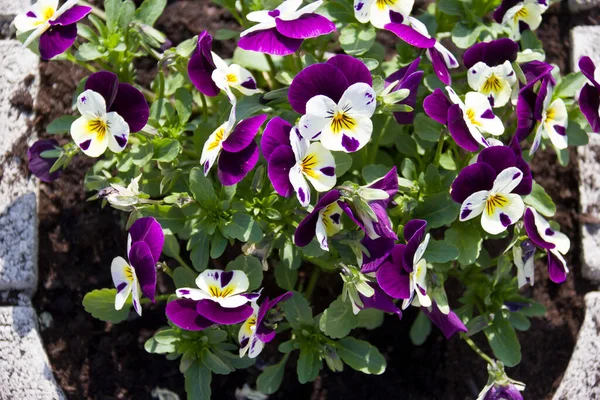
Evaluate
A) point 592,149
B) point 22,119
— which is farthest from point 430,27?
point 22,119

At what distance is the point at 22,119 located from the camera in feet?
7.18

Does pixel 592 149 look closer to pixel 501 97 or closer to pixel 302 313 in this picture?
pixel 501 97

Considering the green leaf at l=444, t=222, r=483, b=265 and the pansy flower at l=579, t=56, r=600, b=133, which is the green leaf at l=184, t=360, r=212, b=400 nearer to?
the green leaf at l=444, t=222, r=483, b=265

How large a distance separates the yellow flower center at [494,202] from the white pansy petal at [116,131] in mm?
786

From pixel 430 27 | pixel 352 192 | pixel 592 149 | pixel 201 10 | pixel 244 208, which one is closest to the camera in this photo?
pixel 352 192

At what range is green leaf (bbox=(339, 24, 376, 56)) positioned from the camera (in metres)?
1.81

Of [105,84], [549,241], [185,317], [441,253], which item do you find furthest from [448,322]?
[105,84]

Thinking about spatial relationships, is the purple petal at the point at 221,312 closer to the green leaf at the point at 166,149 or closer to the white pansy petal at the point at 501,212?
the green leaf at the point at 166,149

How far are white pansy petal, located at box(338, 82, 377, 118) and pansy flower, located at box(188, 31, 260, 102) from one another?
10.8 inches

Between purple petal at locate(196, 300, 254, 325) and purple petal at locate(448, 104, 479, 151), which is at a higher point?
purple petal at locate(448, 104, 479, 151)

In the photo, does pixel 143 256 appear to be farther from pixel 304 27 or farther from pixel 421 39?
pixel 421 39

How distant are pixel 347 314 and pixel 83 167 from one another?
0.97 meters

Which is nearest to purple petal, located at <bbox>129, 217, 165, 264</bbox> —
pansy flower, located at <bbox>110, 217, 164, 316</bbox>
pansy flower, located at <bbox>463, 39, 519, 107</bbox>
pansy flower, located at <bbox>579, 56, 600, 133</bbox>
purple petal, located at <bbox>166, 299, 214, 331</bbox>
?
pansy flower, located at <bbox>110, 217, 164, 316</bbox>

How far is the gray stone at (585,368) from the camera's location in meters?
2.07
